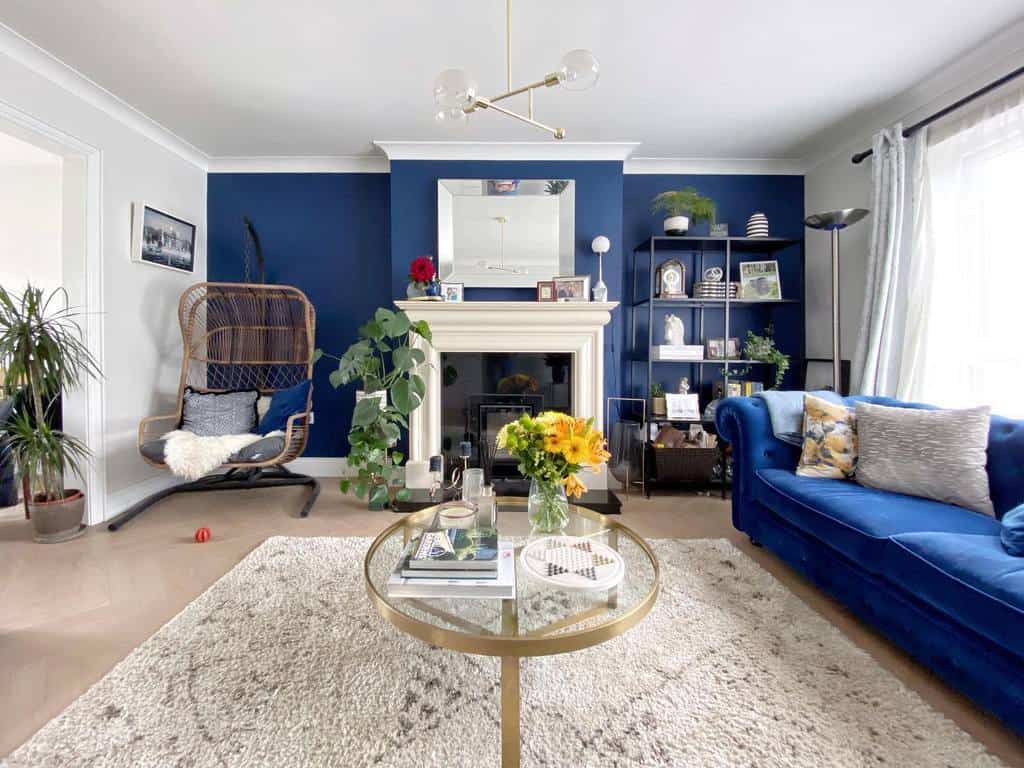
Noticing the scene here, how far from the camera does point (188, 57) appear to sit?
237 cm

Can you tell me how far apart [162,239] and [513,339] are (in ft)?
8.29

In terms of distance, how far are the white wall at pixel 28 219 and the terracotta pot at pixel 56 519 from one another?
2.66 metres

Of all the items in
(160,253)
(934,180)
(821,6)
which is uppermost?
(821,6)

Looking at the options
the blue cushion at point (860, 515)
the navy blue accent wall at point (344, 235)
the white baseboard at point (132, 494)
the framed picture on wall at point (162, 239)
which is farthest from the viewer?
the navy blue accent wall at point (344, 235)

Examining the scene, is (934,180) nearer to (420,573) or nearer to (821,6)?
(821,6)

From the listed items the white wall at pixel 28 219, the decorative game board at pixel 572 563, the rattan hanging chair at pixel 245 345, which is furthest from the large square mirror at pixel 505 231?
the white wall at pixel 28 219

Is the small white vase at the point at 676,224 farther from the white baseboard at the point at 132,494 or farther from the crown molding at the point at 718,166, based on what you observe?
the white baseboard at the point at 132,494

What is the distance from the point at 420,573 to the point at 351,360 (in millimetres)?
1989

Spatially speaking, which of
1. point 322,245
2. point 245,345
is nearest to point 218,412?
point 245,345

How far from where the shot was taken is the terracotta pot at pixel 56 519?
2459 millimetres

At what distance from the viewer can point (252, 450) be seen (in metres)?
2.83

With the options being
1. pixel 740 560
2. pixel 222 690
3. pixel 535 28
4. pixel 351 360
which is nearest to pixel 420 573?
pixel 222 690

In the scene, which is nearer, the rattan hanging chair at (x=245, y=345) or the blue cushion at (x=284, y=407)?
the blue cushion at (x=284, y=407)

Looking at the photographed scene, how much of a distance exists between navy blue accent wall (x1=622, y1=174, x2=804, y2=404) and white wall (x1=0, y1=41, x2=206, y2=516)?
3.41m
